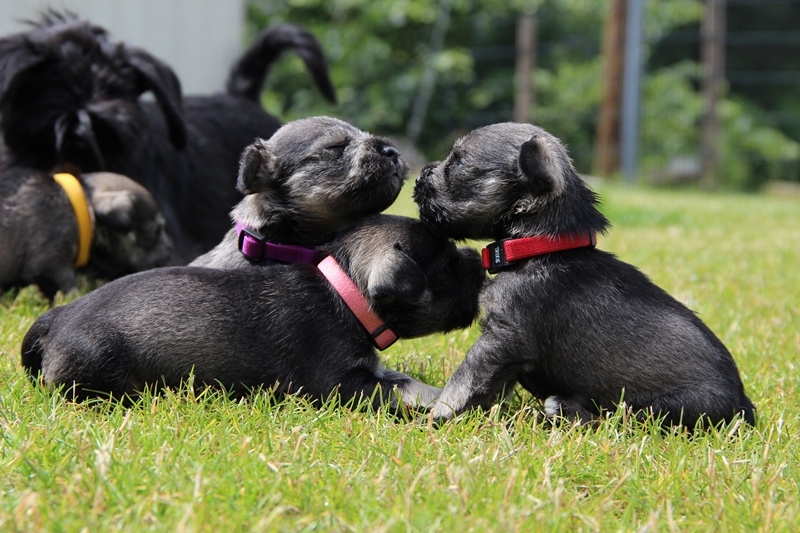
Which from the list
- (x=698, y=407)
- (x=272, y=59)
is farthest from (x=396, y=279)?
(x=272, y=59)

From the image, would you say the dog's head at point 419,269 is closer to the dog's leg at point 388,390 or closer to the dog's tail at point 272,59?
the dog's leg at point 388,390

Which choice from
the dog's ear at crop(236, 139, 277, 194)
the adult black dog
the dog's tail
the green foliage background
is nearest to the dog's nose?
the dog's ear at crop(236, 139, 277, 194)

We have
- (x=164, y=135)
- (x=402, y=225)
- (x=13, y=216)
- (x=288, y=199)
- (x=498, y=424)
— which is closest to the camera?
(x=498, y=424)

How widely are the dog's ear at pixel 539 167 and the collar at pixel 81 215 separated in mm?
2355

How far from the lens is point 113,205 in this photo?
4.34 meters

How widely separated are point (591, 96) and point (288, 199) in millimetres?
15396

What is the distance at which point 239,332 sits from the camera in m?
2.83

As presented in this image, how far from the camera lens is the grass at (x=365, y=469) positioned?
186cm

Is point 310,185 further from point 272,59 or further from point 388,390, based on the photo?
point 272,59

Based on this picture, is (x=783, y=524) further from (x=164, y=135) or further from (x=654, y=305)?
(x=164, y=135)

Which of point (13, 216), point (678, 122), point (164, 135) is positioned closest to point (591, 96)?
point (678, 122)

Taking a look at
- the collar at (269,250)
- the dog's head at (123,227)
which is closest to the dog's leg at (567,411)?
the collar at (269,250)

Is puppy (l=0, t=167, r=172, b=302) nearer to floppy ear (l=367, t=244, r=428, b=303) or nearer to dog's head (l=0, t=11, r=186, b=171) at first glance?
dog's head (l=0, t=11, r=186, b=171)

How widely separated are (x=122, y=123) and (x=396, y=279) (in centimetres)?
253
